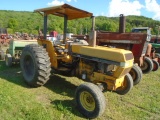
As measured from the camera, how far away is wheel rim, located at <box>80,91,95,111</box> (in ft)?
15.2

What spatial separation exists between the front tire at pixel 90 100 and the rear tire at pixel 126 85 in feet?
4.56

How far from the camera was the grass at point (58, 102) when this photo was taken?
4.41 metres

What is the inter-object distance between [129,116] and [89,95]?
40.1 inches

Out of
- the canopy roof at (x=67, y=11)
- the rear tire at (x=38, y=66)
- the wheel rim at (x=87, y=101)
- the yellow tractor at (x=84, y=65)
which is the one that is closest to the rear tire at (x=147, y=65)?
the yellow tractor at (x=84, y=65)

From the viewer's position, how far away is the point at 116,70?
499 centimetres

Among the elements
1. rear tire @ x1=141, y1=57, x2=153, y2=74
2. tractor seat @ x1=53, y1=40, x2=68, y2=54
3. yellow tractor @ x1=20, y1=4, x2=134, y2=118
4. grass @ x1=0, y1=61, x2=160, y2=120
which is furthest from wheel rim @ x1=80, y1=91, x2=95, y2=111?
rear tire @ x1=141, y1=57, x2=153, y2=74

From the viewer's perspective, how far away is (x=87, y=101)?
15.6 ft

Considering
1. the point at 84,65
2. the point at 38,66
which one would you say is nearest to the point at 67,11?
the point at 84,65

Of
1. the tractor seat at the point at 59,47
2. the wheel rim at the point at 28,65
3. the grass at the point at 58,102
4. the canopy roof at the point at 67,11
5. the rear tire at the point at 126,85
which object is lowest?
the grass at the point at 58,102

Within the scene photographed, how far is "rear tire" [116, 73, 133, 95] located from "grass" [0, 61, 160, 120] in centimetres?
17

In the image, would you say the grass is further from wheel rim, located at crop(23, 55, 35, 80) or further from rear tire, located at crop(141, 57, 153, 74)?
rear tire, located at crop(141, 57, 153, 74)

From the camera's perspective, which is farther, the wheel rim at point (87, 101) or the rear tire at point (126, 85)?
the rear tire at point (126, 85)

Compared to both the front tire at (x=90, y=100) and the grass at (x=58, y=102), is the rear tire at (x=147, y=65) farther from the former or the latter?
the front tire at (x=90, y=100)

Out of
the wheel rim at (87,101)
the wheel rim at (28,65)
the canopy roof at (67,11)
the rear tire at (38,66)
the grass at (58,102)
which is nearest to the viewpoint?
the grass at (58,102)
